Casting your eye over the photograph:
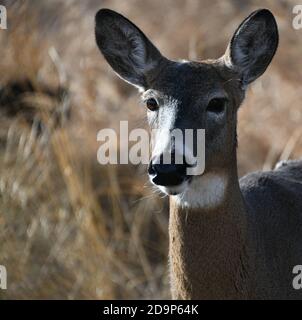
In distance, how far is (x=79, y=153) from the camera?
9.45m

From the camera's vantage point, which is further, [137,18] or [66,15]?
[137,18]

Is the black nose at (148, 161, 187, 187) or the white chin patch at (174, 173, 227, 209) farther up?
the white chin patch at (174, 173, 227, 209)

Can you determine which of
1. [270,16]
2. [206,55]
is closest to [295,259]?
[270,16]

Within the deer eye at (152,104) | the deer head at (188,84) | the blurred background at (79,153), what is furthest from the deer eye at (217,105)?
the blurred background at (79,153)

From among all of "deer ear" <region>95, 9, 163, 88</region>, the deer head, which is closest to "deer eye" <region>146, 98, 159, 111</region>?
the deer head

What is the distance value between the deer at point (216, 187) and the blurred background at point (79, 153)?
121 centimetres

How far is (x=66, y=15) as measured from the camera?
938 cm

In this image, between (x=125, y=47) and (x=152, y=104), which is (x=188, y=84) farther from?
(x=125, y=47)

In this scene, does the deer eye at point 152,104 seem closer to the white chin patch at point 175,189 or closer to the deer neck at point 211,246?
the deer neck at point 211,246

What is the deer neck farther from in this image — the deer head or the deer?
the deer head

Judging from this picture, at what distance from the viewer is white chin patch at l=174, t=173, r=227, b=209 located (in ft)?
16.5

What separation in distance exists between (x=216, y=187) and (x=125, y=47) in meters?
0.99
